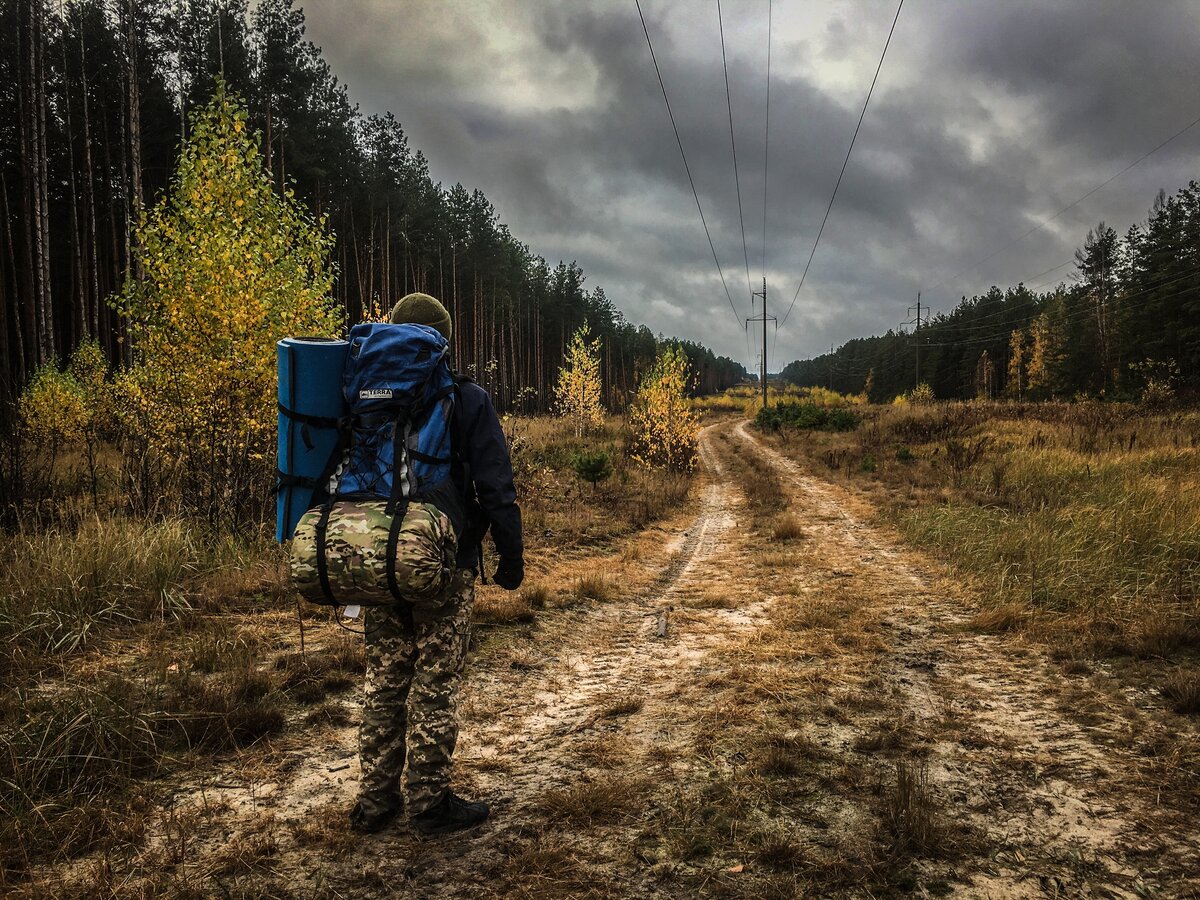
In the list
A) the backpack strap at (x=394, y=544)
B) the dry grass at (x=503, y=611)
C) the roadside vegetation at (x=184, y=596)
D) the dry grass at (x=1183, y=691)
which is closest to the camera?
the backpack strap at (x=394, y=544)

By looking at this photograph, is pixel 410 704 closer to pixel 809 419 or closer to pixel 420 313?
pixel 420 313

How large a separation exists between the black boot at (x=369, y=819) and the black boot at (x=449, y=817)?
0.51 feet

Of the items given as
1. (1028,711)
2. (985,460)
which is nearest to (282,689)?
(1028,711)

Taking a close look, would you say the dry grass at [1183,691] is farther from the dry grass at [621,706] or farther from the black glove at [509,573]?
the black glove at [509,573]

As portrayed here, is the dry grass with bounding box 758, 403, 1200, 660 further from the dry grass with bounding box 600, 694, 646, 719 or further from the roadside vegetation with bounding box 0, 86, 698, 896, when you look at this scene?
the roadside vegetation with bounding box 0, 86, 698, 896

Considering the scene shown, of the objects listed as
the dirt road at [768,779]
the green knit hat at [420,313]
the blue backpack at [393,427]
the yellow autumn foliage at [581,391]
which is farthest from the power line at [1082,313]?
the blue backpack at [393,427]

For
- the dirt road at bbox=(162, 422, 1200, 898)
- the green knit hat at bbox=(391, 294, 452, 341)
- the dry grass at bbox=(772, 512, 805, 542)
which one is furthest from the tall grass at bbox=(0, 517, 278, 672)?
the dry grass at bbox=(772, 512, 805, 542)

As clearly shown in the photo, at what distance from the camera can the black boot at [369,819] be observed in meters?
2.64

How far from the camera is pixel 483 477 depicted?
2.71 metres

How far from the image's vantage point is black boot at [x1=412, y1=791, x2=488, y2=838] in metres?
2.61

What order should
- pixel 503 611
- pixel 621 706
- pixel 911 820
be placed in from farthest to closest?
1. pixel 503 611
2. pixel 621 706
3. pixel 911 820

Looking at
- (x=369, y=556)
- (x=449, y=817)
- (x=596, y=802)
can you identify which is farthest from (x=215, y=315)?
(x=596, y=802)

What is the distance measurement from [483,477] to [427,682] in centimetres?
99

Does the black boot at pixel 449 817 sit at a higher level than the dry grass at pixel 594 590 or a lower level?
higher
